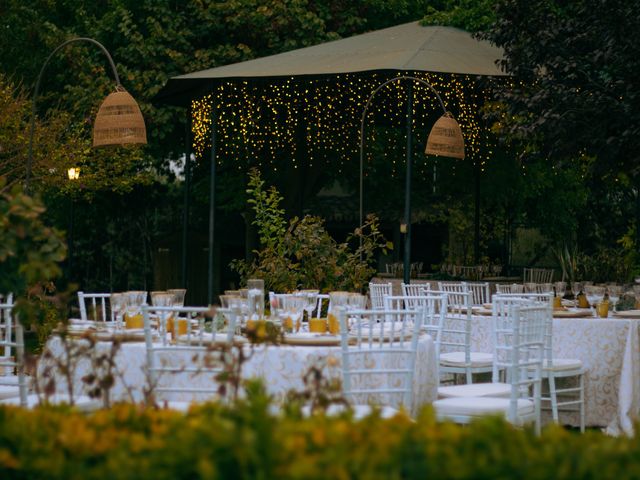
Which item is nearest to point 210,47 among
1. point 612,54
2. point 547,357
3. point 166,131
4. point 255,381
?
point 166,131

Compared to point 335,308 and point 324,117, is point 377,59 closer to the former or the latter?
point 324,117

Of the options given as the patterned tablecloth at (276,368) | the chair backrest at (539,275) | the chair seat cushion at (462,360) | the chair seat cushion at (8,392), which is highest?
the chair backrest at (539,275)

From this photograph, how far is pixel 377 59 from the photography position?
11938mm

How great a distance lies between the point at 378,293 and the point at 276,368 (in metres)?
4.98

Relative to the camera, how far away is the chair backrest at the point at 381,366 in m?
5.39

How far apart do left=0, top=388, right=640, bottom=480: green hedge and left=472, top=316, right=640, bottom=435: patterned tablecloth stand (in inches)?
201

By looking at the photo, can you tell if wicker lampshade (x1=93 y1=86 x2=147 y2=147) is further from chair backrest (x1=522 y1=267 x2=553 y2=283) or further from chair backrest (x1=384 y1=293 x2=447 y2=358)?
chair backrest (x1=522 y1=267 x2=553 y2=283)

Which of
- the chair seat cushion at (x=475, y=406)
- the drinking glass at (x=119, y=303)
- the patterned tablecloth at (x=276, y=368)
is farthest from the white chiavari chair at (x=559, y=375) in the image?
the drinking glass at (x=119, y=303)

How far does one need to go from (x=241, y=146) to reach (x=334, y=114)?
80.5 inches

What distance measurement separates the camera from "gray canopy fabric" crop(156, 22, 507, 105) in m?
11.6

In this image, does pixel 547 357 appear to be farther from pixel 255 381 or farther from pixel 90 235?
pixel 90 235

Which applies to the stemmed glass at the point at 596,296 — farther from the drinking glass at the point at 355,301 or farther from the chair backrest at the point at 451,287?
the drinking glass at the point at 355,301

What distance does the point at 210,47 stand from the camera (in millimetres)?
18391

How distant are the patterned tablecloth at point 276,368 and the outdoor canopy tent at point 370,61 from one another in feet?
18.4
